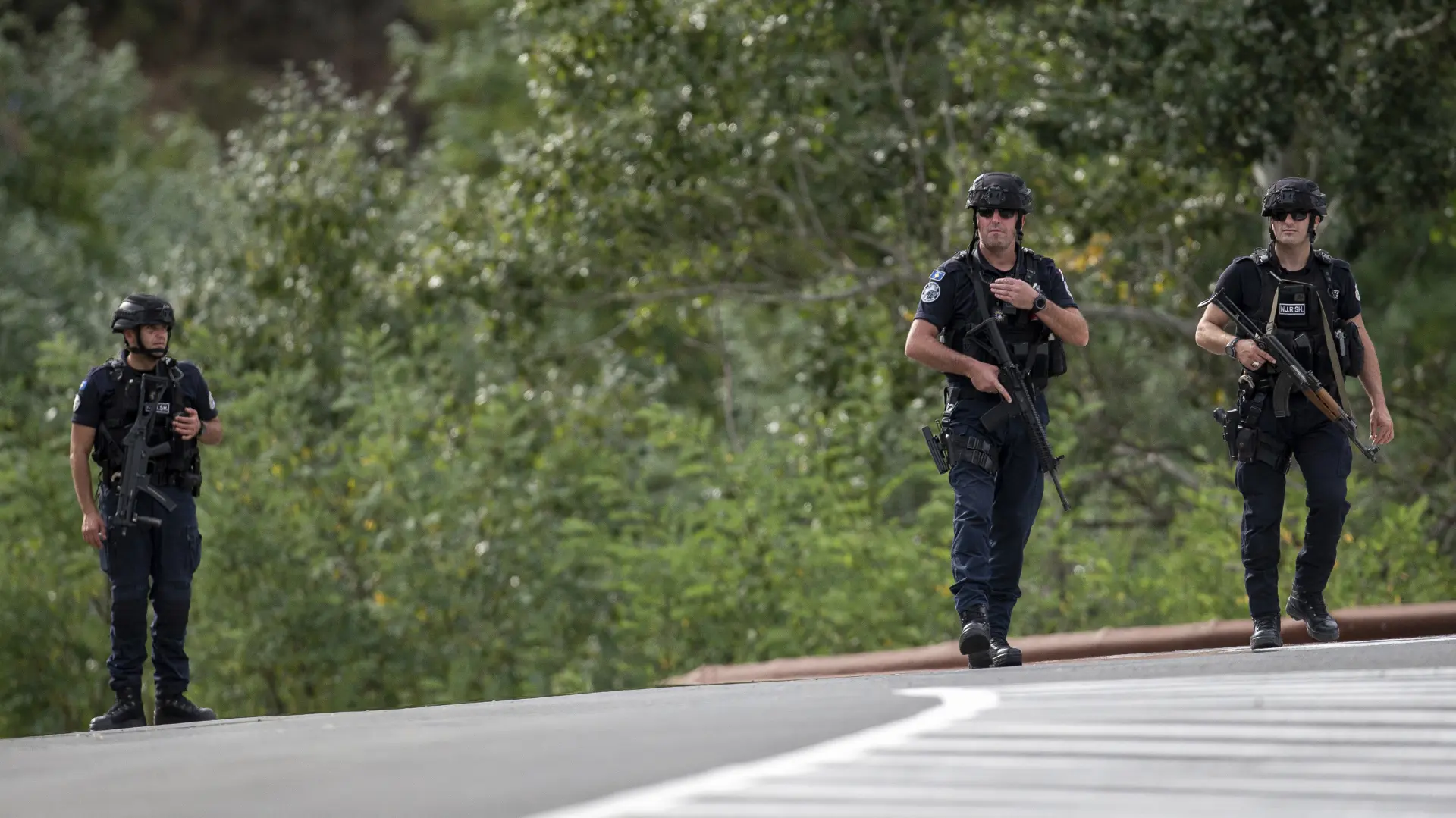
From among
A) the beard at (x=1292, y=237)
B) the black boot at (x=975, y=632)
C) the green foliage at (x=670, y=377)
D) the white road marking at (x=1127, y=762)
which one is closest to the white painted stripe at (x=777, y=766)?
the white road marking at (x=1127, y=762)

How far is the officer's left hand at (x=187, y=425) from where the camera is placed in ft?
32.0

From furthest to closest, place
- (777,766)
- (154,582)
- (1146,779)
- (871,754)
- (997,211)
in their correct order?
(154,582) → (997,211) → (871,754) → (777,766) → (1146,779)

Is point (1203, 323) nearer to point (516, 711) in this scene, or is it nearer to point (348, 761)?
point (516, 711)

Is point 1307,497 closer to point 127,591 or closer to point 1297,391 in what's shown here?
point 1297,391

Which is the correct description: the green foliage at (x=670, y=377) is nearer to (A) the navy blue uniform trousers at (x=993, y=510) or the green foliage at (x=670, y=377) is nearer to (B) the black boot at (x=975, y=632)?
(A) the navy blue uniform trousers at (x=993, y=510)

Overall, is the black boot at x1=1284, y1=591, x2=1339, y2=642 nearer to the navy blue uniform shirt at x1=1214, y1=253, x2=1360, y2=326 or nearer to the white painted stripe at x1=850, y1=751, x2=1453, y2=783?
the navy blue uniform shirt at x1=1214, y1=253, x2=1360, y2=326

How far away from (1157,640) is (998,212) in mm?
2460

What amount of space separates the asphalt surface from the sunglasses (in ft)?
6.62

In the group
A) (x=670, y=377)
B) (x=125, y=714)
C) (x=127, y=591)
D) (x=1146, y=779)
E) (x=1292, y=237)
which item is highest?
(x=670, y=377)

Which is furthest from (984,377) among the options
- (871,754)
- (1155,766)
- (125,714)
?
(125,714)

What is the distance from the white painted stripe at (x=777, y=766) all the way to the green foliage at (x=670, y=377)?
7.44 meters

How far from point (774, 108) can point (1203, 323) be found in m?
8.08

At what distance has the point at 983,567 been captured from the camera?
27.8 feet

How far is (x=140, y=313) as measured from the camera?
971 cm
